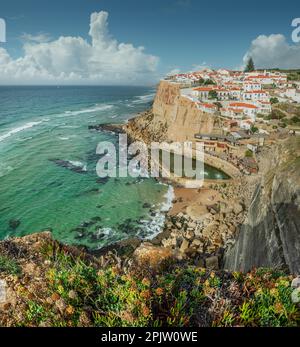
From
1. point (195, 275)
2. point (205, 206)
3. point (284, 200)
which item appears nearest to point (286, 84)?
point (205, 206)

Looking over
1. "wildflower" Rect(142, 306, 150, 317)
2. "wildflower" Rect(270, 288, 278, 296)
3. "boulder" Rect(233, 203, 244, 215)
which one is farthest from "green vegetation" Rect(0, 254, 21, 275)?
"boulder" Rect(233, 203, 244, 215)

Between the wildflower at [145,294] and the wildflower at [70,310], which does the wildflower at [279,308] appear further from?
the wildflower at [70,310]

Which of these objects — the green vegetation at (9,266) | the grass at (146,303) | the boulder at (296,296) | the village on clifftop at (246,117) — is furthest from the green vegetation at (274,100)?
the green vegetation at (9,266)

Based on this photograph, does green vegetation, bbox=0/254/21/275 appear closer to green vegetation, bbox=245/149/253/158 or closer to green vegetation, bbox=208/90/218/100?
green vegetation, bbox=245/149/253/158

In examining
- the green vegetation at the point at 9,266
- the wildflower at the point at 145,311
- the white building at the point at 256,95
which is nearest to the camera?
the wildflower at the point at 145,311

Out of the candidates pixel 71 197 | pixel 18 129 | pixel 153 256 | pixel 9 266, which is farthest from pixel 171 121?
pixel 9 266

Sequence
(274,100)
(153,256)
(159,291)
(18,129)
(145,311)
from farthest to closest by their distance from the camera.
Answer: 1. (18,129)
2. (274,100)
3. (153,256)
4. (159,291)
5. (145,311)

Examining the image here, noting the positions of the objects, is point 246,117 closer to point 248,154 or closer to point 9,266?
point 248,154
